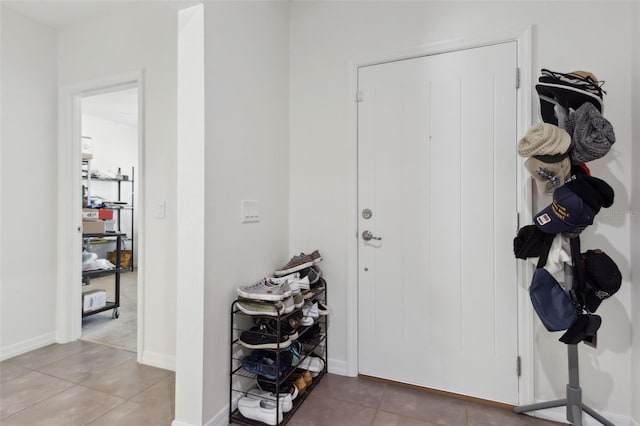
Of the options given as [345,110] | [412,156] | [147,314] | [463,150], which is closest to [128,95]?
[147,314]

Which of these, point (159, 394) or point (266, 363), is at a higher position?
point (266, 363)

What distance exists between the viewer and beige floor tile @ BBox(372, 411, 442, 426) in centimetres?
166

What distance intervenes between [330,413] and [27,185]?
281 centimetres

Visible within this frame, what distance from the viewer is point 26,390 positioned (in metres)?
1.97

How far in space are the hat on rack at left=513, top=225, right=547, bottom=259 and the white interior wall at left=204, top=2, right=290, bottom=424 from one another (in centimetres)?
127

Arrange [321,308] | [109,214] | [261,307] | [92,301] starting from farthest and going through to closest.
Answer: [109,214] → [92,301] → [321,308] → [261,307]

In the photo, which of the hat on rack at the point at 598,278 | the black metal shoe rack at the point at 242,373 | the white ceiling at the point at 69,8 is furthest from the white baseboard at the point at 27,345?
the hat on rack at the point at 598,278

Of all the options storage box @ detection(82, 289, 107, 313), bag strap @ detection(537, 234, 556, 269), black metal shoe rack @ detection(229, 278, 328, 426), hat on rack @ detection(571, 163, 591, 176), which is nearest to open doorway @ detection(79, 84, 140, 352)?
storage box @ detection(82, 289, 107, 313)

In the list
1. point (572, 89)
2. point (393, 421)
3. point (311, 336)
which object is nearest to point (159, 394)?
point (311, 336)

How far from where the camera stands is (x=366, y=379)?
82.1 inches

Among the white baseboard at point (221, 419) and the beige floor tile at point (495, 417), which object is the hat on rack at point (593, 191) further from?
the white baseboard at point (221, 419)

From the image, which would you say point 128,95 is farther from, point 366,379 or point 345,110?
point 366,379

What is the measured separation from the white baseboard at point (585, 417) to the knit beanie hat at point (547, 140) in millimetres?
1346

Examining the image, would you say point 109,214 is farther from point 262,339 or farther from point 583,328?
point 583,328
